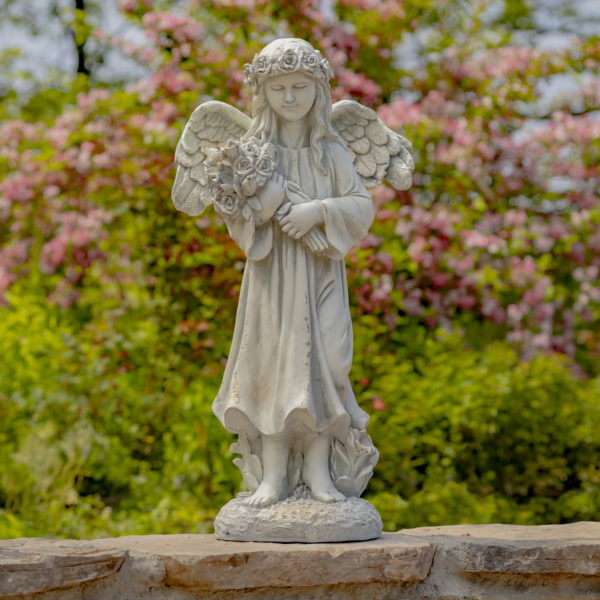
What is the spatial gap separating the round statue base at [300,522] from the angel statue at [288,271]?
25 mm

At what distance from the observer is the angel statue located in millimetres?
4195

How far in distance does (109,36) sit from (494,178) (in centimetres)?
307

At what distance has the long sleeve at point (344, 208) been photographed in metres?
4.27

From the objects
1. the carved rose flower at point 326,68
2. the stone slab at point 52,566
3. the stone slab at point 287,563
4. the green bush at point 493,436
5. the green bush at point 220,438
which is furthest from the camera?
the green bush at point 493,436

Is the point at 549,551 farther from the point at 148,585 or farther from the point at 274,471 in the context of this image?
the point at 148,585

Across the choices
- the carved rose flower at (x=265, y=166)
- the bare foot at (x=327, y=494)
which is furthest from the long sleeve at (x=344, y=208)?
the bare foot at (x=327, y=494)

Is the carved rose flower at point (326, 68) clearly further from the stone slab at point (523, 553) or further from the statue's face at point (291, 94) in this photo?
the stone slab at point (523, 553)

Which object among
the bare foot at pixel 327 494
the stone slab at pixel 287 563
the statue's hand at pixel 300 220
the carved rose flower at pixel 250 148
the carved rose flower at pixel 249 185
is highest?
the carved rose flower at pixel 250 148

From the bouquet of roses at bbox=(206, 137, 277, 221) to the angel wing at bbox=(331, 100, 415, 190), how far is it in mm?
510

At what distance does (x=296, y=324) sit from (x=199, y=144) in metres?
0.83

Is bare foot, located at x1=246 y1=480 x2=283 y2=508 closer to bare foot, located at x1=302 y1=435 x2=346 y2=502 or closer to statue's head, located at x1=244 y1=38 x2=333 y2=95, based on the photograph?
bare foot, located at x1=302 y1=435 x2=346 y2=502

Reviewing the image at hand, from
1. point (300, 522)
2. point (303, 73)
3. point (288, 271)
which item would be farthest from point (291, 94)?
point (300, 522)

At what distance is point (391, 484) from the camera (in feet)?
22.6

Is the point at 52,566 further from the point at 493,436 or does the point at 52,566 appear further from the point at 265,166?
the point at 493,436
